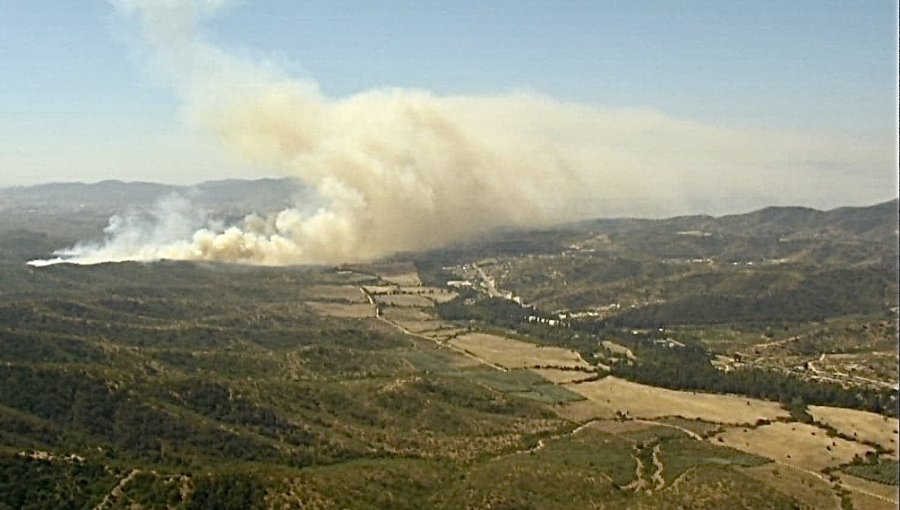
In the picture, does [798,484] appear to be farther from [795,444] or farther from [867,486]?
[795,444]

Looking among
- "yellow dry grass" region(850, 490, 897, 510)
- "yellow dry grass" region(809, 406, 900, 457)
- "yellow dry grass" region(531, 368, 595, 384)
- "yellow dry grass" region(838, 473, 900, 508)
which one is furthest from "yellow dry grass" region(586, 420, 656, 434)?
"yellow dry grass" region(850, 490, 897, 510)

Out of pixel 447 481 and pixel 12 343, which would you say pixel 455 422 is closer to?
pixel 447 481

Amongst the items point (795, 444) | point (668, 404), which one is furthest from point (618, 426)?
point (795, 444)

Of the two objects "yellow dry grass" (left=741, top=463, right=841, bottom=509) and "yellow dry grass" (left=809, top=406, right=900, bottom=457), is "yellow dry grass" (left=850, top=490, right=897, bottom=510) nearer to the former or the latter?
"yellow dry grass" (left=741, top=463, right=841, bottom=509)

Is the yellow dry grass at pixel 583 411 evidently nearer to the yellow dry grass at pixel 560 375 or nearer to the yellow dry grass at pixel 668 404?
the yellow dry grass at pixel 668 404

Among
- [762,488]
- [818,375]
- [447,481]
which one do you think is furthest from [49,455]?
[818,375]

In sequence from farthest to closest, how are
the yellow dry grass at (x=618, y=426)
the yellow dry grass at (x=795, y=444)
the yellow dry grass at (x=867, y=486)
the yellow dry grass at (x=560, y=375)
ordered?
the yellow dry grass at (x=560, y=375)
the yellow dry grass at (x=618, y=426)
the yellow dry grass at (x=795, y=444)
the yellow dry grass at (x=867, y=486)

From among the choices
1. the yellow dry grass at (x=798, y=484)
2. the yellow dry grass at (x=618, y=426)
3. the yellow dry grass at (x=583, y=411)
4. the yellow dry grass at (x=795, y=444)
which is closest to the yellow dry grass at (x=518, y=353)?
the yellow dry grass at (x=583, y=411)
